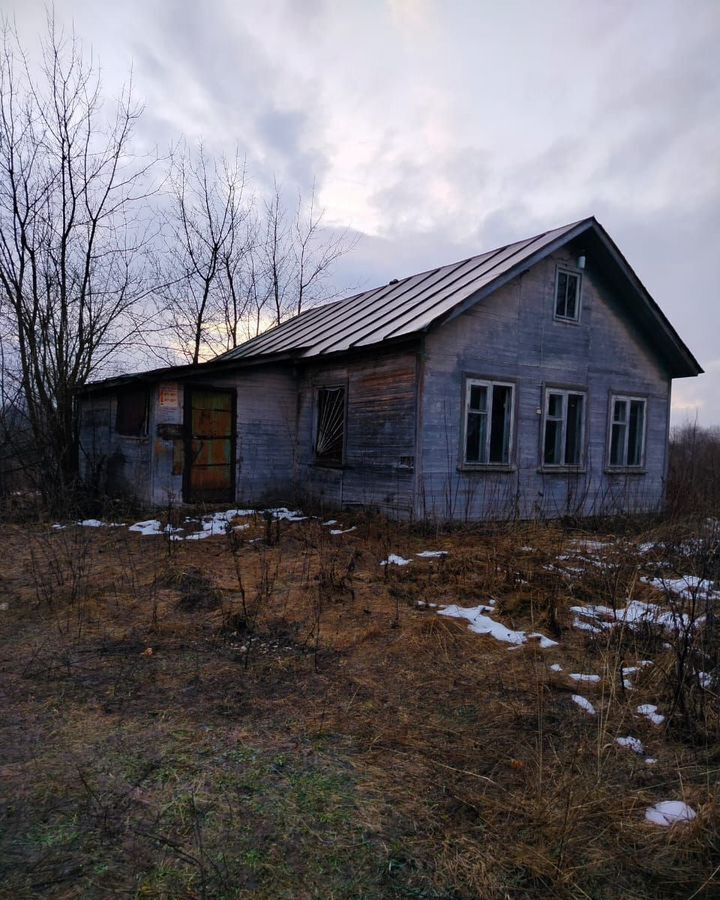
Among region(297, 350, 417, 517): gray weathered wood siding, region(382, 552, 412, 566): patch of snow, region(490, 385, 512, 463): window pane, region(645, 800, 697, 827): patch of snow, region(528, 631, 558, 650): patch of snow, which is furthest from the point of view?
region(490, 385, 512, 463): window pane

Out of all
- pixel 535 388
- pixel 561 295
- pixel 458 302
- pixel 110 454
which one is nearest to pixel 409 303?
pixel 458 302

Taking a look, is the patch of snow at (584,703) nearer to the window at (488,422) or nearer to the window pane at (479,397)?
the window at (488,422)

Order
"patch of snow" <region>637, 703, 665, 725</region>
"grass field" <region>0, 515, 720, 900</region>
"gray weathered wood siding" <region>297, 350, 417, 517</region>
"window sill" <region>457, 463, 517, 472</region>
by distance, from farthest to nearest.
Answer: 1. "window sill" <region>457, 463, 517, 472</region>
2. "gray weathered wood siding" <region>297, 350, 417, 517</region>
3. "patch of snow" <region>637, 703, 665, 725</region>
4. "grass field" <region>0, 515, 720, 900</region>

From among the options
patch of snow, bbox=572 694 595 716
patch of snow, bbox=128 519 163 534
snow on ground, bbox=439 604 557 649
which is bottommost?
patch of snow, bbox=128 519 163 534

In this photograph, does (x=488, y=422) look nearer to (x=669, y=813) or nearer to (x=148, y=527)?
(x=148, y=527)

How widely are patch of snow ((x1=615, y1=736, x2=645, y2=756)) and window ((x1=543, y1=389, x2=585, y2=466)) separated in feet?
29.8

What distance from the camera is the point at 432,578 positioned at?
259 inches

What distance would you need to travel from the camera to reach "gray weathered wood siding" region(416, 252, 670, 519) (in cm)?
1033

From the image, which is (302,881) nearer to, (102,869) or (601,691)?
(102,869)

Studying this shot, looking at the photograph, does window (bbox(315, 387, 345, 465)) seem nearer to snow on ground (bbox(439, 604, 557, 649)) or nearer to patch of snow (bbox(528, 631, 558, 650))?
snow on ground (bbox(439, 604, 557, 649))

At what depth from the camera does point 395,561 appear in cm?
750

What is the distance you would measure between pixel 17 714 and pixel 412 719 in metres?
2.35

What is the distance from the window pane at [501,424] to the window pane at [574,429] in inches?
74.2

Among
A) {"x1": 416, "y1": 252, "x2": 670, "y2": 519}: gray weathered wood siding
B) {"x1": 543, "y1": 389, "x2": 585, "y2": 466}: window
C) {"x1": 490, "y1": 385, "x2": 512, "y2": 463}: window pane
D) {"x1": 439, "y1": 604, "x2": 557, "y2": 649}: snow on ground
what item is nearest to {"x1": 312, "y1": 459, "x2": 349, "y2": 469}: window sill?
{"x1": 416, "y1": 252, "x2": 670, "y2": 519}: gray weathered wood siding
